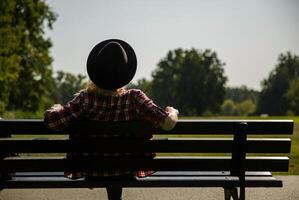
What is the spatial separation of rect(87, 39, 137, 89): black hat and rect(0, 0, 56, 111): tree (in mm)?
33379

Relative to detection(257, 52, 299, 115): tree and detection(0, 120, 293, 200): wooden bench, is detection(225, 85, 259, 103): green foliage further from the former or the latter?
detection(0, 120, 293, 200): wooden bench

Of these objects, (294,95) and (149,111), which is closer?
(149,111)

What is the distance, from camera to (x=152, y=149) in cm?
386

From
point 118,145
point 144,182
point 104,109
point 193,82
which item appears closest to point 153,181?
point 144,182

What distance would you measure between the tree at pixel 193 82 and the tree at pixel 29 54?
4372cm

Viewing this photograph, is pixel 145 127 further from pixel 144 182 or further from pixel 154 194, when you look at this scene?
pixel 154 194

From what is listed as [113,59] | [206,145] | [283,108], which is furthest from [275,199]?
[283,108]

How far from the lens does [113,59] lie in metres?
3.95

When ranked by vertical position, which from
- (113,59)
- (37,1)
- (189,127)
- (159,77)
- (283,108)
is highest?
(37,1)

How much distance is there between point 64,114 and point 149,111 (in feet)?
2.19

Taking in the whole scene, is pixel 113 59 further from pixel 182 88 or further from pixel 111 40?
pixel 182 88

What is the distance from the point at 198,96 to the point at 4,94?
51.6 meters

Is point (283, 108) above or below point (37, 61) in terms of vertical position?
below

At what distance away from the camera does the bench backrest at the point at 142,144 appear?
3805 millimetres
